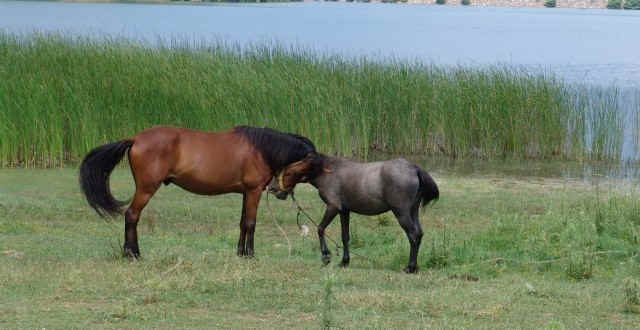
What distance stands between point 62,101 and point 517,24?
5101 centimetres

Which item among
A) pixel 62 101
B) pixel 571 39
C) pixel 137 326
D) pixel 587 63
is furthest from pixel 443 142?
pixel 571 39

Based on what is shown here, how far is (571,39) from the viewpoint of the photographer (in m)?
46.6

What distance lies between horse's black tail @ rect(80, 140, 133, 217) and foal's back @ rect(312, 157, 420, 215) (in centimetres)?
158

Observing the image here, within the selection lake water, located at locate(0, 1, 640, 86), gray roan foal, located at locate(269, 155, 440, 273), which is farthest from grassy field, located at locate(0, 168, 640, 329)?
lake water, located at locate(0, 1, 640, 86)

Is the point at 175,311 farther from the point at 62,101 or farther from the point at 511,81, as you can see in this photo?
the point at 511,81

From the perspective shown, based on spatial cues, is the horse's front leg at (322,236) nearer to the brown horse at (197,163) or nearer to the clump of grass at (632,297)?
the brown horse at (197,163)

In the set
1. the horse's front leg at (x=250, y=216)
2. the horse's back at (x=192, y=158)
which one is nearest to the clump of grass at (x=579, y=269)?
the horse's front leg at (x=250, y=216)

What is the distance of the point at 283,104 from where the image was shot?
15352mm

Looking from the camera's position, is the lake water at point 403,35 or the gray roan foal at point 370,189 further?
the lake water at point 403,35

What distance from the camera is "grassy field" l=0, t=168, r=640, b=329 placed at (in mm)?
5945

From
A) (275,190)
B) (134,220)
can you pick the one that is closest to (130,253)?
(134,220)

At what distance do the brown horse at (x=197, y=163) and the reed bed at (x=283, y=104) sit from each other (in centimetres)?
637

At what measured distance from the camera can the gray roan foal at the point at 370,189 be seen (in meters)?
7.61

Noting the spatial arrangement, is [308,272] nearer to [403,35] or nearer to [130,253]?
[130,253]
